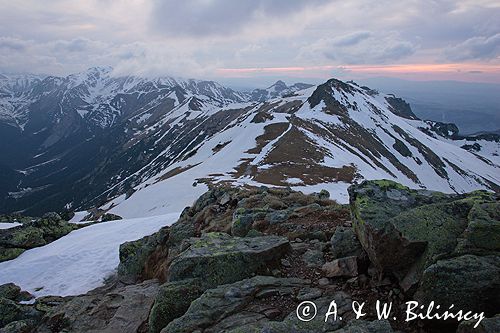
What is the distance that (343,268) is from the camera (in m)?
10.2

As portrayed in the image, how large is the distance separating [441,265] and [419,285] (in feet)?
2.85

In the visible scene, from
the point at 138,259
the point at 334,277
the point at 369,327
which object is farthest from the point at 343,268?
the point at 138,259

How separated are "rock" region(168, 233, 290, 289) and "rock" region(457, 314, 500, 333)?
20.6ft

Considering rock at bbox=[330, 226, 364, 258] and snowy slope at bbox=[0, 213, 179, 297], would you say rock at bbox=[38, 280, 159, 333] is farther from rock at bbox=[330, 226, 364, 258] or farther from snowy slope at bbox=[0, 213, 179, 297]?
rock at bbox=[330, 226, 364, 258]

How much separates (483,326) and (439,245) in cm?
261

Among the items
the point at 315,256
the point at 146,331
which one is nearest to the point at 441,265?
the point at 315,256

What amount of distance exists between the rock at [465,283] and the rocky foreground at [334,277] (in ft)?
0.07

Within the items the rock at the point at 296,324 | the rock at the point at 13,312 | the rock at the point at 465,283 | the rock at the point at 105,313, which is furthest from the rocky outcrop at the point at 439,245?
the rock at the point at 13,312

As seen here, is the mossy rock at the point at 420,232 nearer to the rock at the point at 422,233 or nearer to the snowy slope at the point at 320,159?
the rock at the point at 422,233

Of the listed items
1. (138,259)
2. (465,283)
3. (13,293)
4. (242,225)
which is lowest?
(13,293)

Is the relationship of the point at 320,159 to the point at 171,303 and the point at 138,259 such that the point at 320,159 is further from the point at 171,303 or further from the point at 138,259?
the point at 171,303

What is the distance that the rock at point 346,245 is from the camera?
11.1 metres

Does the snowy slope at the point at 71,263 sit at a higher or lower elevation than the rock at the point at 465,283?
lower

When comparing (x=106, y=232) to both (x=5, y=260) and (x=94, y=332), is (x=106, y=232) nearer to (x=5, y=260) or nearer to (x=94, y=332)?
A: (x=5, y=260)
